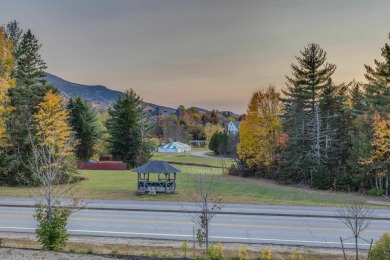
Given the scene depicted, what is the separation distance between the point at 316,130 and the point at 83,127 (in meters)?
35.6

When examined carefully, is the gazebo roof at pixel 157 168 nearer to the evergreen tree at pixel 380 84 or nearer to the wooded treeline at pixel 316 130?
the wooded treeline at pixel 316 130

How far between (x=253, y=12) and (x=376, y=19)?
883cm

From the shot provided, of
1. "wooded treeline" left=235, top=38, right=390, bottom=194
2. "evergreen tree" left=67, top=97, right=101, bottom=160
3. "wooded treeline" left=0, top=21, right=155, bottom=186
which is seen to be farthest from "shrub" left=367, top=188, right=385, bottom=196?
"evergreen tree" left=67, top=97, right=101, bottom=160

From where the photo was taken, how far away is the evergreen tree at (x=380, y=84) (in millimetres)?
33763

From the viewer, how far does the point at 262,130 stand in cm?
4041

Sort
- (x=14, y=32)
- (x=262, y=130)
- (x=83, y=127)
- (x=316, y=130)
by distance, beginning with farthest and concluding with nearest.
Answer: (x=83, y=127) → (x=262, y=130) → (x=316, y=130) → (x=14, y=32)

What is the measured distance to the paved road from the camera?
46.1 feet

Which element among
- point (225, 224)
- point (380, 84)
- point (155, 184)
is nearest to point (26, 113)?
point (155, 184)

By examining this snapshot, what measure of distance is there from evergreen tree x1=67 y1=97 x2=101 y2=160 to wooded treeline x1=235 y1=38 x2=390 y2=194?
25.1 metres

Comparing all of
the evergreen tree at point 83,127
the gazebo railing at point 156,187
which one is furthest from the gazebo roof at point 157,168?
the evergreen tree at point 83,127

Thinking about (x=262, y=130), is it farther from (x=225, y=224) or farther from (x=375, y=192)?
(x=225, y=224)

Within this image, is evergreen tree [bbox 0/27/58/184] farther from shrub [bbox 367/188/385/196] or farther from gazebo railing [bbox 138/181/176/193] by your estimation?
shrub [bbox 367/188/385/196]

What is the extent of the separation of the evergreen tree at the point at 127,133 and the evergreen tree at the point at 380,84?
3311 centimetres

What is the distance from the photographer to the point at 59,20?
85.0ft
